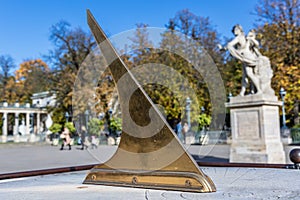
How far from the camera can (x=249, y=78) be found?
1052cm

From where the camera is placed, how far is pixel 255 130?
390 inches

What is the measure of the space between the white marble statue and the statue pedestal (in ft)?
1.43

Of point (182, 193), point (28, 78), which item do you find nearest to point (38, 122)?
point (28, 78)

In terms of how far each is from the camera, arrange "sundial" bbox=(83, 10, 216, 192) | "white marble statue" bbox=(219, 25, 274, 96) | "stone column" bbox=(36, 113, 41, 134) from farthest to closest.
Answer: "stone column" bbox=(36, 113, 41, 134), "white marble statue" bbox=(219, 25, 274, 96), "sundial" bbox=(83, 10, 216, 192)

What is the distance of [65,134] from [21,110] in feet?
111

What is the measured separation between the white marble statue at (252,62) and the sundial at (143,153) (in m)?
6.48

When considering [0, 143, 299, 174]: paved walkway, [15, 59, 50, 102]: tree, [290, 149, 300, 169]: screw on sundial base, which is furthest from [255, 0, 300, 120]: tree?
[15, 59, 50, 102]: tree

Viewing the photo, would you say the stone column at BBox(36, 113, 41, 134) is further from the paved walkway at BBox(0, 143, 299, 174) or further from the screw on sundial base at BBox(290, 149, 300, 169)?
the screw on sundial base at BBox(290, 149, 300, 169)

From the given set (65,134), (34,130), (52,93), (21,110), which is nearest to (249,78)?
(65,134)

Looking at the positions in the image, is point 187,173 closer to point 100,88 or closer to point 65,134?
point 65,134

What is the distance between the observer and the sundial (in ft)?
13.9

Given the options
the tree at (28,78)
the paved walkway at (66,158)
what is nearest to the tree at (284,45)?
the paved walkway at (66,158)

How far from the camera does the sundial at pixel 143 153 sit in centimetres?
424

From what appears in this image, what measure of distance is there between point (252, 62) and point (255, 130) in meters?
2.20
